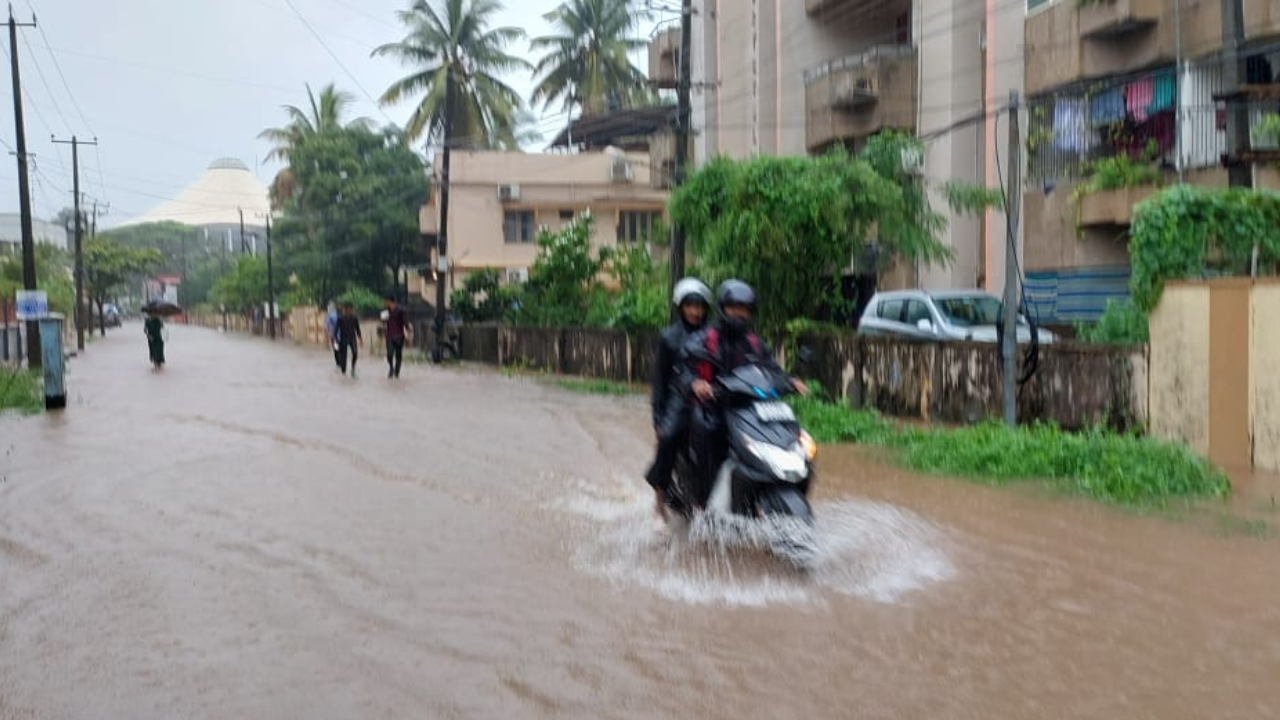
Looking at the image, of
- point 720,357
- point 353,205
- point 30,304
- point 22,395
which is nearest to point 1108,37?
point 720,357

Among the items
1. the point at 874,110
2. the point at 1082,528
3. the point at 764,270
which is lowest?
the point at 1082,528

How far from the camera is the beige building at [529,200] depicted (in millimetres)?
42125

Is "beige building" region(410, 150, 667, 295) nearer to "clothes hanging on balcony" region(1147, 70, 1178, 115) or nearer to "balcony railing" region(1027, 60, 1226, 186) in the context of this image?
"balcony railing" region(1027, 60, 1226, 186)

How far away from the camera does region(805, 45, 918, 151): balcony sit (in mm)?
22906

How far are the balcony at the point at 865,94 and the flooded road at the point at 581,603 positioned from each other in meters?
13.7

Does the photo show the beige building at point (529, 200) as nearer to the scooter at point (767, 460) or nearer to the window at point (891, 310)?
the window at point (891, 310)

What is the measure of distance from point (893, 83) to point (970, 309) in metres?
7.39

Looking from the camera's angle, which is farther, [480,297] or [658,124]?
[658,124]

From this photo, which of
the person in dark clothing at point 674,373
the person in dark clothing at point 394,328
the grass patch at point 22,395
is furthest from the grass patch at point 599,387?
the person in dark clothing at point 674,373

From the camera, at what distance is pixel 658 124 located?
38562 millimetres

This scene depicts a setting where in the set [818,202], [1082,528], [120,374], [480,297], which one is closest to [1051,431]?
[1082,528]

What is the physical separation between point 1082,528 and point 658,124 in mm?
31912

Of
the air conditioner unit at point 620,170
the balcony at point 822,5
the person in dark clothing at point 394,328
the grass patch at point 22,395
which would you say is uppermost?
the balcony at point 822,5

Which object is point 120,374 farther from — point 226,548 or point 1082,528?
point 1082,528
